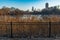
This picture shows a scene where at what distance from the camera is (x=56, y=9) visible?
17.6m

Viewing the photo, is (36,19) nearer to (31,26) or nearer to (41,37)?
(31,26)

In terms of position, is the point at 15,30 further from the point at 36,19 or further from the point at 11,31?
the point at 36,19

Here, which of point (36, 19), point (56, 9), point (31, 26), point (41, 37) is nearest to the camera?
point (41, 37)

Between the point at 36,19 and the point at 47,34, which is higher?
the point at 36,19

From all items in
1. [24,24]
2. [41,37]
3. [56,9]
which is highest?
[56,9]

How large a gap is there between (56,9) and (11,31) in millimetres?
8428

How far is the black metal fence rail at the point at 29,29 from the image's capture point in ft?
34.6

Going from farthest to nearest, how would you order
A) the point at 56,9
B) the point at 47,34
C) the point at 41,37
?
1. the point at 56,9
2. the point at 47,34
3. the point at 41,37

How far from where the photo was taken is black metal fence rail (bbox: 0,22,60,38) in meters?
10.5

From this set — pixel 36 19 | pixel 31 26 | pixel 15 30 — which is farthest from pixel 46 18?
pixel 15 30

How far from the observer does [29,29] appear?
1143 centimetres

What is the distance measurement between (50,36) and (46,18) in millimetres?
3856

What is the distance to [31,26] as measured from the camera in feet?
38.0

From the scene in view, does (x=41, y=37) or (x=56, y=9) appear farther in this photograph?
(x=56, y=9)
